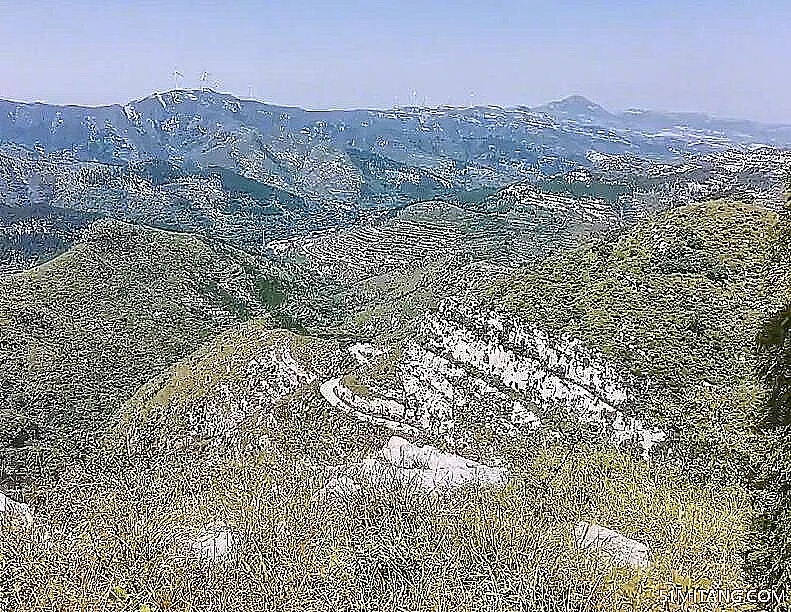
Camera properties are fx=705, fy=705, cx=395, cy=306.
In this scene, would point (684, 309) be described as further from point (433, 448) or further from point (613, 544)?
point (433, 448)

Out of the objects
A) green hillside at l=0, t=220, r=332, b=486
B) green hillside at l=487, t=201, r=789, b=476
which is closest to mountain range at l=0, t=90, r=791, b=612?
green hillside at l=487, t=201, r=789, b=476

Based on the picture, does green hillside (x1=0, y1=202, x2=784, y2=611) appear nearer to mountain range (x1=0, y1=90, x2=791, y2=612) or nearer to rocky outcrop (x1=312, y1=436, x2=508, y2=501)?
mountain range (x1=0, y1=90, x2=791, y2=612)

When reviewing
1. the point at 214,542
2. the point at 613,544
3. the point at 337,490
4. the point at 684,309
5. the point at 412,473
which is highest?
the point at 684,309

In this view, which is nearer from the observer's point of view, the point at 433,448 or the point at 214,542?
the point at 214,542

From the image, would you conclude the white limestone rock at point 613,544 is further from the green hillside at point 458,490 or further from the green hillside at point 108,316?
the green hillside at point 108,316

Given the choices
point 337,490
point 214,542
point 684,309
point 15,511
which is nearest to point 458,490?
point 337,490

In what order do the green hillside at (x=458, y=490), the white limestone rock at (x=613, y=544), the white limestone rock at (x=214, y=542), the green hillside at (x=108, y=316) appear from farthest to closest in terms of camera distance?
the green hillside at (x=108, y=316), the white limestone rock at (x=214, y=542), the green hillside at (x=458, y=490), the white limestone rock at (x=613, y=544)

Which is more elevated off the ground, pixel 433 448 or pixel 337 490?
pixel 433 448

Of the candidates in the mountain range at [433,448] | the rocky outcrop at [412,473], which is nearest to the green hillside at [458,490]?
the mountain range at [433,448]

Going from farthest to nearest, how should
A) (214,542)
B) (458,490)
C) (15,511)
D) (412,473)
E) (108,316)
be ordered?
1. (108,316)
2. (412,473)
3. (15,511)
4. (458,490)
5. (214,542)

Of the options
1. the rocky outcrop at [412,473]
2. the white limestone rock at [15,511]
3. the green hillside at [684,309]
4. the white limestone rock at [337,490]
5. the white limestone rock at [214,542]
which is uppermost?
the green hillside at [684,309]
